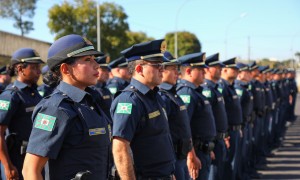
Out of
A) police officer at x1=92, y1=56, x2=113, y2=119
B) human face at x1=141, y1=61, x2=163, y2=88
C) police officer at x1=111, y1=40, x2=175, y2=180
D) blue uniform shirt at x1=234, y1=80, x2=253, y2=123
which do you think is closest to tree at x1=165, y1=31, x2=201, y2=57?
blue uniform shirt at x1=234, y1=80, x2=253, y2=123

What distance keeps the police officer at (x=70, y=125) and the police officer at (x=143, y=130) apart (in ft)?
2.02

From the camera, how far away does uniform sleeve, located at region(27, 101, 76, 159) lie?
259 centimetres

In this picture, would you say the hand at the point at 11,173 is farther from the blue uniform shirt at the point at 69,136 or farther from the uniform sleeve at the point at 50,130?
the uniform sleeve at the point at 50,130

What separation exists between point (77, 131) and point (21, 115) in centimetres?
232

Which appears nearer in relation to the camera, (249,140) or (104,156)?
(104,156)

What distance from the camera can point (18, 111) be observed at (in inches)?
190

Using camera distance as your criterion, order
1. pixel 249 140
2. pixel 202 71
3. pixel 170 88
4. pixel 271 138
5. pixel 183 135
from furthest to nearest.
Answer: pixel 271 138 < pixel 249 140 < pixel 202 71 < pixel 170 88 < pixel 183 135

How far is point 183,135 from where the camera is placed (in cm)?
466

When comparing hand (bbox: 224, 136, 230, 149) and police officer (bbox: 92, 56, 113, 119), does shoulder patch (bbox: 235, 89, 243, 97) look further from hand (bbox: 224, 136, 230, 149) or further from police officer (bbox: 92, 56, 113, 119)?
police officer (bbox: 92, 56, 113, 119)

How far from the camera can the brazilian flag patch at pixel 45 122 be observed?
2611 millimetres

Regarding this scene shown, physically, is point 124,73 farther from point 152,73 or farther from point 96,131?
point 96,131

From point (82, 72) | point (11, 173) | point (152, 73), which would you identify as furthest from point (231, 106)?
point (82, 72)

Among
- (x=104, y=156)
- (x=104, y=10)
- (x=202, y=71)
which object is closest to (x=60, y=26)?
(x=104, y=10)

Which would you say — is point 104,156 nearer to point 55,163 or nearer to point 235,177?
point 55,163
